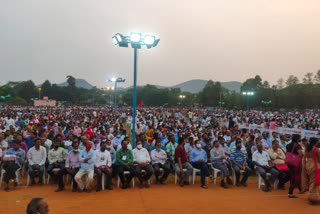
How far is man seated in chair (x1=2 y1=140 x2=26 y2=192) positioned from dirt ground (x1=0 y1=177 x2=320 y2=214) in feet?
1.04

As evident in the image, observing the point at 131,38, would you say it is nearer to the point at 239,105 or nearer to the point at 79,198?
the point at 79,198

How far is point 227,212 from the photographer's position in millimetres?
4883

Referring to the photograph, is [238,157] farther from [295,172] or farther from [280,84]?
[280,84]

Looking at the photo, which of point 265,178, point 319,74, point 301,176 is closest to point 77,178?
point 265,178

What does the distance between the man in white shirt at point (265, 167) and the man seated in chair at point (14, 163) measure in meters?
6.60

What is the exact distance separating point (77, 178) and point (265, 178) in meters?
5.04

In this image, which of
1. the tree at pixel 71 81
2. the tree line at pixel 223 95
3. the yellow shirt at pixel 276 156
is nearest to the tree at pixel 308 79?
the tree line at pixel 223 95

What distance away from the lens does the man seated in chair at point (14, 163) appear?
603 centimetres

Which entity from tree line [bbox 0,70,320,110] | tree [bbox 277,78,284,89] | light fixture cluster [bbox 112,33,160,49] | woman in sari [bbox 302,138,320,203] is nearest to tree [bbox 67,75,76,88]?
tree line [bbox 0,70,320,110]

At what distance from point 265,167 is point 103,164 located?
14.9ft

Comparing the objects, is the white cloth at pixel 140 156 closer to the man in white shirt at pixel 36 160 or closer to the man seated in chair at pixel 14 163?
the man in white shirt at pixel 36 160

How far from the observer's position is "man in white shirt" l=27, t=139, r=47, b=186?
6349 millimetres

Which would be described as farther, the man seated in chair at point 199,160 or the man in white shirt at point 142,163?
the man seated in chair at point 199,160

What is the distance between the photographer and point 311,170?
5191 millimetres
